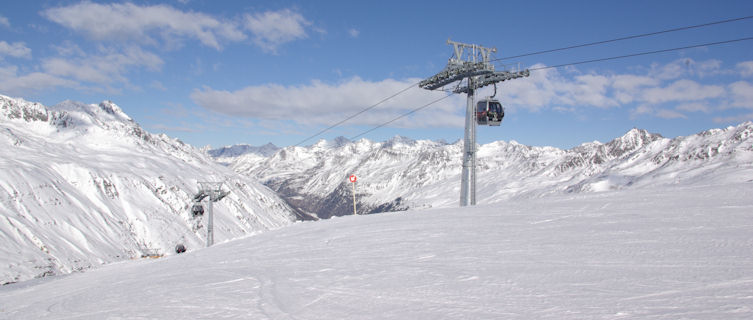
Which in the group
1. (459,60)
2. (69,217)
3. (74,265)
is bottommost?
(74,265)

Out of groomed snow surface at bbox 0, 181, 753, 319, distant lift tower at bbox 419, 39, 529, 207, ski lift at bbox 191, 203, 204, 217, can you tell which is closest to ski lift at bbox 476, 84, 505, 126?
distant lift tower at bbox 419, 39, 529, 207

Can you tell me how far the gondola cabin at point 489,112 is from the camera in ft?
101

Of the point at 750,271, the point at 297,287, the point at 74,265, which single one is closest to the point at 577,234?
the point at 750,271

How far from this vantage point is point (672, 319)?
5.68m

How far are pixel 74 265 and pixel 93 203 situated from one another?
72.6 meters

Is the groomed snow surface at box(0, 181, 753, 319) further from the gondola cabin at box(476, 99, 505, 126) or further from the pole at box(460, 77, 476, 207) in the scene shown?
the gondola cabin at box(476, 99, 505, 126)

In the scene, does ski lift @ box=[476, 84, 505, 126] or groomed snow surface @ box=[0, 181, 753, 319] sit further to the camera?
ski lift @ box=[476, 84, 505, 126]

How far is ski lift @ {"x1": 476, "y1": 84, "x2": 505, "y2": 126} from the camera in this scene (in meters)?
30.8

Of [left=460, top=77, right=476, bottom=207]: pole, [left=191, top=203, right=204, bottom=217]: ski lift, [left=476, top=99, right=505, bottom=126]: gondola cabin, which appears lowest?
[left=191, top=203, right=204, bottom=217]: ski lift

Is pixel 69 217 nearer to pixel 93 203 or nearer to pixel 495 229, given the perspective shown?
pixel 93 203

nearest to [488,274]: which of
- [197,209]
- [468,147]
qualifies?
[468,147]

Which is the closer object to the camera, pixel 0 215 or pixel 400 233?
pixel 400 233

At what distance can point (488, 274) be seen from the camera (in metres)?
9.02

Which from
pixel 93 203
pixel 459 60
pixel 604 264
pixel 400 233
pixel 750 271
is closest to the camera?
pixel 750 271
